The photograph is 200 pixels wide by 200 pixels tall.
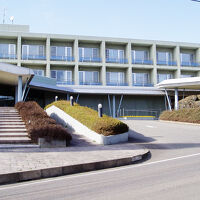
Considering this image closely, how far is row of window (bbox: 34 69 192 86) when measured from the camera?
112 ft

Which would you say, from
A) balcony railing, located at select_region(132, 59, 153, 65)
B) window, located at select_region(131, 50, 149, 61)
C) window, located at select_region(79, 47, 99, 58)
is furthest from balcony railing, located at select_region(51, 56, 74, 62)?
window, located at select_region(131, 50, 149, 61)

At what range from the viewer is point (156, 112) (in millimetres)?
32719

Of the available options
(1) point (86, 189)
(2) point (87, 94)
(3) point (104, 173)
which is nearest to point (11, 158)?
(3) point (104, 173)

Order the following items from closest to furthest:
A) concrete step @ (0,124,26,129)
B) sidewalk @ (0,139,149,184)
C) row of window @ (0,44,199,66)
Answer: sidewalk @ (0,139,149,184) < concrete step @ (0,124,26,129) < row of window @ (0,44,199,66)

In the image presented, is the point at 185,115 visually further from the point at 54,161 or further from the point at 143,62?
the point at 54,161

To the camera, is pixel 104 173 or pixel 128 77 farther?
pixel 128 77

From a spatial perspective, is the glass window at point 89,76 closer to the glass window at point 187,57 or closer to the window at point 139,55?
the window at point 139,55

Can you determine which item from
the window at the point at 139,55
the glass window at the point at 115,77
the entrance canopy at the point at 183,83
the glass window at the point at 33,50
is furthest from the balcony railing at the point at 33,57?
the entrance canopy at the point at 183,83

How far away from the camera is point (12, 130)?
11859 millimetres

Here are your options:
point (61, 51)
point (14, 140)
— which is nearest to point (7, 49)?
point (61, 51)

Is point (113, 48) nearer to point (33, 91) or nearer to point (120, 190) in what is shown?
point (33, 91)

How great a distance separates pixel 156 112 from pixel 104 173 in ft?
87.3

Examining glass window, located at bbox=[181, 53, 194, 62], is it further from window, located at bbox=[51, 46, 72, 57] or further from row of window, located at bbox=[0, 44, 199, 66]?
window, located at bbox=[51, 46, 72, 57]

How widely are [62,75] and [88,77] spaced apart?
3561mm
